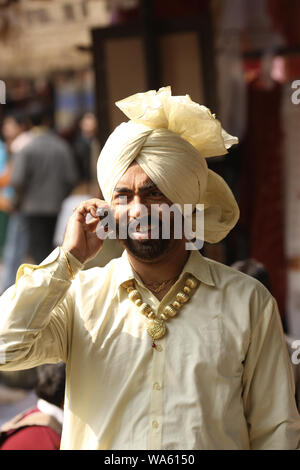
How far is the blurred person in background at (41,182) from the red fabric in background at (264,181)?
188 cm

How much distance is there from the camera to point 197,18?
12.8 ft

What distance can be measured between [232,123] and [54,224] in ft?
6.67

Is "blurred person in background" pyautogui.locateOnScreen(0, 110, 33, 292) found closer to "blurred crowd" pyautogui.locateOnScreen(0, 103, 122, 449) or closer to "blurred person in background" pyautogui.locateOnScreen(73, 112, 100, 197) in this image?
"blurred crowd" pyautogui.locateOnScreen(0, 103, 122, 449)

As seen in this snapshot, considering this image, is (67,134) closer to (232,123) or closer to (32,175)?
(32,175)

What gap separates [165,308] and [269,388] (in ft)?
1.09

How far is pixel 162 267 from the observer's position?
6.49ft

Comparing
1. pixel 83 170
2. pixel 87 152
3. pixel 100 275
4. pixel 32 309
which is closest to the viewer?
pixel 32 309

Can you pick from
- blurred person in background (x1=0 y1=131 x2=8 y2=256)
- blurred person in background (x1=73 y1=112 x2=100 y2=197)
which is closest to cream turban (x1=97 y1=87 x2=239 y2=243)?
Answer: blurred person in background (x1=73 y1=112 x2=100 y2=197)

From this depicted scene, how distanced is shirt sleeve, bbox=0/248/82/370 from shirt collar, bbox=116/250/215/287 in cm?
14

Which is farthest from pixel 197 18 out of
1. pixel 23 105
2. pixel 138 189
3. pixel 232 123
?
pixel 23 105

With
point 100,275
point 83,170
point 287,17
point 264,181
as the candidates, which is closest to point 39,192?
point 83,170

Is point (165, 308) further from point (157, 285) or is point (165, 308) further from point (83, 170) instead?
point (83, 170)

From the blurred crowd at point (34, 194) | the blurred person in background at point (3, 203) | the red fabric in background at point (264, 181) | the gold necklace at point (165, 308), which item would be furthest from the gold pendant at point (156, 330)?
the blurred person in background at point (3, 203)

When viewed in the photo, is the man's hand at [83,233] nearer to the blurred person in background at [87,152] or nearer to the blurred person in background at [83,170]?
the blurred person in background at [83,170]
